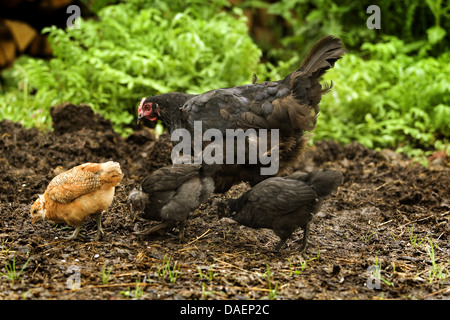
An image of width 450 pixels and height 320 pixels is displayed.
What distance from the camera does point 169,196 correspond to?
13.3ft

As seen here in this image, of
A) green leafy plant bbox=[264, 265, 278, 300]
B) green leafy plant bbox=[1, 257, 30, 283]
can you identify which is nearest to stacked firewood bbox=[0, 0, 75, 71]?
green leafy plant bbox=[1, 257, 30, 283]

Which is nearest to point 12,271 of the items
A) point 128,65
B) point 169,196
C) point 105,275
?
point 105,275

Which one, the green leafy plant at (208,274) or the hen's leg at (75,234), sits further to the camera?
the hen's leg at (75,234)

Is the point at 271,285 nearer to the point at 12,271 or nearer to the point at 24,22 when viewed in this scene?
the point at 12,271

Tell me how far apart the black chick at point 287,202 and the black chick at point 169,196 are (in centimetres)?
44

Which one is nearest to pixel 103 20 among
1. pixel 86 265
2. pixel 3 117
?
pixel 3 117

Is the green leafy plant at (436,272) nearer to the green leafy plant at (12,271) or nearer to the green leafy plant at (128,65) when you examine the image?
the green leafy plant at (12,271)

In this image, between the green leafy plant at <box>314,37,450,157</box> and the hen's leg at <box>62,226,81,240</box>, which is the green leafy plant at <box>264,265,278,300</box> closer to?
the hen's leg at <box>62,226,81,240</box>

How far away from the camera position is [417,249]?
4.04m

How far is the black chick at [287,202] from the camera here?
12.5ft

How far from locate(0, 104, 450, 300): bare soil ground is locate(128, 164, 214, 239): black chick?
0.79ft

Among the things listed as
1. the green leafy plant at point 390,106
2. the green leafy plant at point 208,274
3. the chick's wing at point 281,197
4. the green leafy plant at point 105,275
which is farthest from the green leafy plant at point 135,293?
the green leafy plant at point 390,106

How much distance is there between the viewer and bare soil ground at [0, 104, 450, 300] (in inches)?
126
